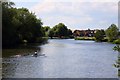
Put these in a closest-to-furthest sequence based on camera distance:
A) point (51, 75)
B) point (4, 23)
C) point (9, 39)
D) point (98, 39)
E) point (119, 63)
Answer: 1. point (119, 63)
2. point (51, 75)
3. point (4, 23)
4. point (9, 39)
5. point (98, 39)

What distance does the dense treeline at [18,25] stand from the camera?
210 ft

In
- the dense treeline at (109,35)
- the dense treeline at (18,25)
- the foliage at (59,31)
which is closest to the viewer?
the dense treeline at (18,25)

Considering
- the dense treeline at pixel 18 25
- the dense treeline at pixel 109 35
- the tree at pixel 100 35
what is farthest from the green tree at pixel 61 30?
the dense treeline at pixel 18 25

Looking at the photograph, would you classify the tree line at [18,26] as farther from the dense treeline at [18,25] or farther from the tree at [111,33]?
the tree at [111,33]

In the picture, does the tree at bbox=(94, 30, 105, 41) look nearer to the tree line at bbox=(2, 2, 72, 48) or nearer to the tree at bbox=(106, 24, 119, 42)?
the tree at bbox=(106, 24, 119, 42)

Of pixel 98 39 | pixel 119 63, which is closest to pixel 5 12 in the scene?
pixel 119 63

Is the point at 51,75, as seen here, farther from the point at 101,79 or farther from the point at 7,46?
the point at 7,46

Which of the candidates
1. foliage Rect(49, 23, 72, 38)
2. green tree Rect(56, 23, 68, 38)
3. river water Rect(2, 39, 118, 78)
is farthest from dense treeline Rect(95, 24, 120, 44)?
river water Rect(2, 39, 118, 78)

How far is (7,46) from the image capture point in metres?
68.6

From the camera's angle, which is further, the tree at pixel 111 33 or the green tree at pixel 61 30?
the green tree at pixel 61 30

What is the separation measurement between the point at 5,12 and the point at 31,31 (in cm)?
2995

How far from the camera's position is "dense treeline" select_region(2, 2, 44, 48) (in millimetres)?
63906

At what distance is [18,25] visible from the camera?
75.3 metres

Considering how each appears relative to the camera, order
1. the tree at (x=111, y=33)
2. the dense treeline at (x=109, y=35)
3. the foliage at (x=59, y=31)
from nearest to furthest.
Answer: the dense treeline at (x=109, y=35) → the tree at (x=111, y=33) → the foliage at (x=59, y=31)
